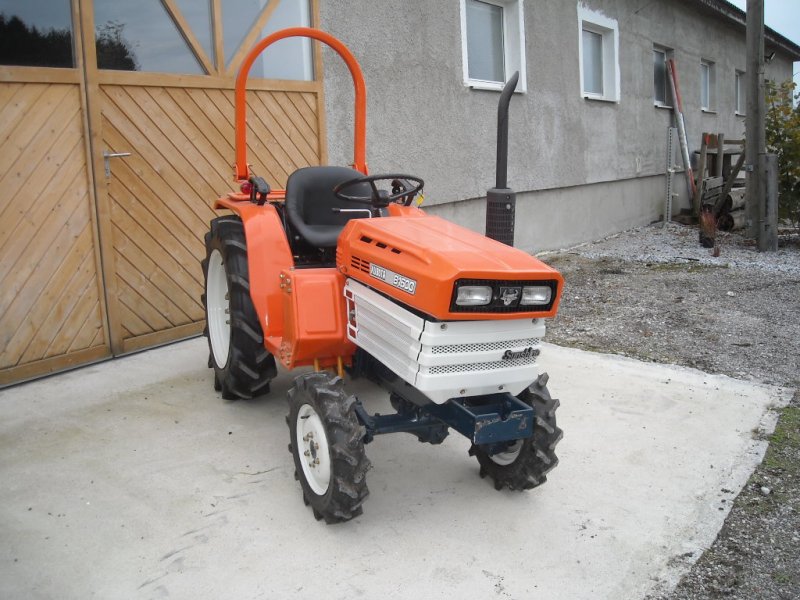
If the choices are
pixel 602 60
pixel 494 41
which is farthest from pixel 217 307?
pixel 602 60

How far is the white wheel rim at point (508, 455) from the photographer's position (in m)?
3.01

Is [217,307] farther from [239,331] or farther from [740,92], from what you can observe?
[740,92]

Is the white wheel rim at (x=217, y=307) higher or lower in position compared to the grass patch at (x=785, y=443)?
higher

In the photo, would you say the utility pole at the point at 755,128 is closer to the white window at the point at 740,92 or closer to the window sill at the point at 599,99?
the window sill at the point at 599,99

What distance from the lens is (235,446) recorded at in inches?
138

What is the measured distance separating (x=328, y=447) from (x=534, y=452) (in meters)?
0.83

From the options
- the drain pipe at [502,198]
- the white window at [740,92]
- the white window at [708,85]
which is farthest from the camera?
the white window at [740,92]

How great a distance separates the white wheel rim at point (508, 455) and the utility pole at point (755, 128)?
7808mm

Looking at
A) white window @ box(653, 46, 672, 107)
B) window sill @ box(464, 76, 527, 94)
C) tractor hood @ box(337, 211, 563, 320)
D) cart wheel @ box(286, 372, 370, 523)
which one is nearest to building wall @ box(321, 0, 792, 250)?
window sill @ box(464, 76, 527, 94)

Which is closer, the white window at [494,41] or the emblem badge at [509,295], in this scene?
the emblem badge at [509,295]

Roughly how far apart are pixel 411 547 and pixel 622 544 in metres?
0.79

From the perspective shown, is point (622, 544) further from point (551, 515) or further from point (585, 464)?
point (585, 464)

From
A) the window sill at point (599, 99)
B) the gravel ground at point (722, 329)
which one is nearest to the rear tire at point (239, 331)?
the gravel ground at point (722, 329)

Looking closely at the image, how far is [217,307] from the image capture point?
433 cm
